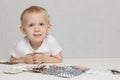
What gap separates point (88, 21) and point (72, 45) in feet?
0.63

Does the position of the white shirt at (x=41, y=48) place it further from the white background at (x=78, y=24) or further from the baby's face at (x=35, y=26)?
the white background at (x=78, y=24)

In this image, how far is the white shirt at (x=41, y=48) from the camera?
1.27m

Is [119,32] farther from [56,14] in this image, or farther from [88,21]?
[56,14]

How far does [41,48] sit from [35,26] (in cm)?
12

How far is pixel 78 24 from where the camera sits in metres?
1.93

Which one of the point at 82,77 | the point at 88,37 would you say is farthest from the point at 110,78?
the point at 88,37

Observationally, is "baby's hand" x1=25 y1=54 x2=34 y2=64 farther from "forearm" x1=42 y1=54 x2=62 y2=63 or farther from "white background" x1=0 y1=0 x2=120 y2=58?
"white background" x1=0 y1=0 x2=120 y2=58

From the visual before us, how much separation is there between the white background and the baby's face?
70 centimetres

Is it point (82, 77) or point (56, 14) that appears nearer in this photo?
point (82, 77)

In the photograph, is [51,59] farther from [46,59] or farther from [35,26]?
[35,26]

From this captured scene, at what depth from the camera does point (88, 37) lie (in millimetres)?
1934

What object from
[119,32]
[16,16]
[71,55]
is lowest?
[71,55]

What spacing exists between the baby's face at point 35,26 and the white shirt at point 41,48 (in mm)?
56

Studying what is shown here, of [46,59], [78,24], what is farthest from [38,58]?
[78,24]
